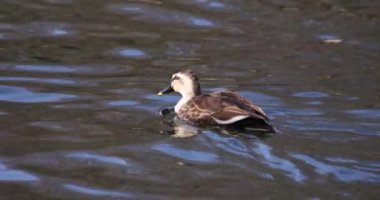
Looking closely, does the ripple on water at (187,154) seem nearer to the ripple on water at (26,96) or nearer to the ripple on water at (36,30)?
the ripple on water at (26,96)

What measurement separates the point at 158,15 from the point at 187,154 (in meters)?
5.91

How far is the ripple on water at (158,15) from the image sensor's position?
14.7 meters

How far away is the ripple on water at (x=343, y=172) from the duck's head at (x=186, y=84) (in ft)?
7.23

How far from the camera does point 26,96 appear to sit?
36.6 feet

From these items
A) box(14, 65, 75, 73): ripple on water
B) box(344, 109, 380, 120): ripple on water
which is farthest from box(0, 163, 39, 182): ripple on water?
box(14, 65, 75, 73): ripple on water

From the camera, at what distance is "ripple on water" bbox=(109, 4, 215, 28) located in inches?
579

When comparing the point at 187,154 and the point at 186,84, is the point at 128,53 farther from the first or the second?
the point at 187,154

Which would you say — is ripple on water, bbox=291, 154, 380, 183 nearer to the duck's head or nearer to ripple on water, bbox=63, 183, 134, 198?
ripple on water, bbox=63, 183, 134, 198

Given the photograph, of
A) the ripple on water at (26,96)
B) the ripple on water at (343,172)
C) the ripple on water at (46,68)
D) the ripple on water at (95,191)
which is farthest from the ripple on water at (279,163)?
the ripple on water at (46,68)

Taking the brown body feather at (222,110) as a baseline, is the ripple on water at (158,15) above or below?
above

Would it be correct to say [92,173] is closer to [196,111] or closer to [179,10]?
[196,111]

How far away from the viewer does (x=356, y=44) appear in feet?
45.7

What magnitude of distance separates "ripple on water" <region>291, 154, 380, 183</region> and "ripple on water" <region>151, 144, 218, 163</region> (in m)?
0.78

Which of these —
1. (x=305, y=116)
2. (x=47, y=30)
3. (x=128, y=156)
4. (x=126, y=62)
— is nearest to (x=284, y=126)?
(x=305, y=116)
